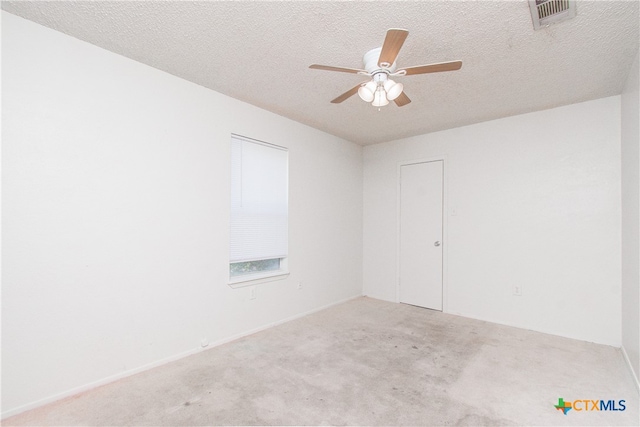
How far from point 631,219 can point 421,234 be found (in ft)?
7.34

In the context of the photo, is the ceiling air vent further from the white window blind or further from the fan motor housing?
the white window blind

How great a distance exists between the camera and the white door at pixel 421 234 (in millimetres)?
4305

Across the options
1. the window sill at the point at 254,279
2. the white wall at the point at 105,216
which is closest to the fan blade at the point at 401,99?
the white wall at the point at 105,216

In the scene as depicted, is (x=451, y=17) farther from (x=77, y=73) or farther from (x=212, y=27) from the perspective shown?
(x=77, y=73)

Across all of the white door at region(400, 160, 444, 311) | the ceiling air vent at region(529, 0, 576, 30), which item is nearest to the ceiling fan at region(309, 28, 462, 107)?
the ceiling air vent at region(529, 0, 576, 30)

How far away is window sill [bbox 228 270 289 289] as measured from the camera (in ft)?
10.5

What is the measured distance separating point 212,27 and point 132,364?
8.70 ft

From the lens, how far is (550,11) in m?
1.83

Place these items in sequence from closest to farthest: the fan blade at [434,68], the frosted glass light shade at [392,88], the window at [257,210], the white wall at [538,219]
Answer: the fan blade at [434,68] → the frosted glass light shade at [392,88] → the white wall at [538,219] → the window at [257,210]

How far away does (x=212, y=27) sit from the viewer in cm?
202

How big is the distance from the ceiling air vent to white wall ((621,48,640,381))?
3.41ft

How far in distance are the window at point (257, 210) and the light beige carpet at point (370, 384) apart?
0.78 metres

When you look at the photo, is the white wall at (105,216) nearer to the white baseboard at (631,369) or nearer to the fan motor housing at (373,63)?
the fan motor housing at (373,63)

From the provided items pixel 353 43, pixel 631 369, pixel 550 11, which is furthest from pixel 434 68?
pixel 631 369
